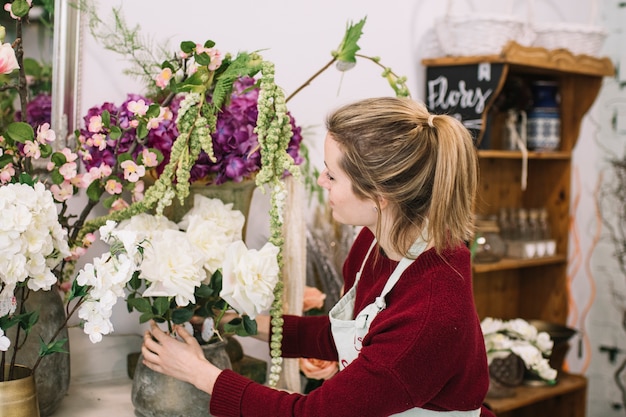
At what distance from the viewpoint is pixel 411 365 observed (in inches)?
52.2

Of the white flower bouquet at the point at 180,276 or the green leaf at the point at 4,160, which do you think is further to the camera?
the green leaf at the point at 4,160

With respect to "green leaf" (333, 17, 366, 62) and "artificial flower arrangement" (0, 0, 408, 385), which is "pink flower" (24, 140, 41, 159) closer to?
"artificial flower arrangement" (0, 0, 408, 385)

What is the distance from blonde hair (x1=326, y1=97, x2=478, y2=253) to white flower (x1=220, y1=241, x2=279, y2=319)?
0.22m

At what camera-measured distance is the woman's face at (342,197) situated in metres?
1.49

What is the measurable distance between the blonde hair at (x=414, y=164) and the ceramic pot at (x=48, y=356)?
2.02 ft

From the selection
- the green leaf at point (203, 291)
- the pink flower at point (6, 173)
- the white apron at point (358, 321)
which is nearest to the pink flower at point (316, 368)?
the white apron at point (358, 321)

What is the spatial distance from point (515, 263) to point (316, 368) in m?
1.10

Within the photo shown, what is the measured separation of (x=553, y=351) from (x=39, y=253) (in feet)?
6.39

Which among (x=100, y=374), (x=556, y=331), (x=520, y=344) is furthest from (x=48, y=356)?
(x=556, y=331)

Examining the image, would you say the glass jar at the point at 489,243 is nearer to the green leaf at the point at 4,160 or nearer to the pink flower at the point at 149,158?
the pink flower at the point at 149,158

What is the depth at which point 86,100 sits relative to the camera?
1814 mm

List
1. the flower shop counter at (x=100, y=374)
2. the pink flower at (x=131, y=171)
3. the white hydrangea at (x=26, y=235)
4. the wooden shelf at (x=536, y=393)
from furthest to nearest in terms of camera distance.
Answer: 1. the wooden shelf at (x=536, y=393)
2. the flower shop counter at (x=100, y=374)
3. the pink flower at (x=131, y=171)
4. the white hydrangea at (x=26, y=235)

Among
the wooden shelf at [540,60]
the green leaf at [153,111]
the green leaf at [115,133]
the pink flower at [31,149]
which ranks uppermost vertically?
the wooden shelf at [540,60]

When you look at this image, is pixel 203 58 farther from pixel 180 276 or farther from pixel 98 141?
pixel 180 276
